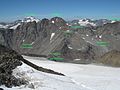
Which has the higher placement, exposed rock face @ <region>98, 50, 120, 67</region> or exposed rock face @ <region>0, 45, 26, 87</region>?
exposed rock face @ <region>0, 45, 26, 87</region>

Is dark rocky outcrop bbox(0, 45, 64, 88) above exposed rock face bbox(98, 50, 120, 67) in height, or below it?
above

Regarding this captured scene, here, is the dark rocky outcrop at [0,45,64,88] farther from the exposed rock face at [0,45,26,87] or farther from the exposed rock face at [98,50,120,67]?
the exposed rock face at [98,50,120,67]

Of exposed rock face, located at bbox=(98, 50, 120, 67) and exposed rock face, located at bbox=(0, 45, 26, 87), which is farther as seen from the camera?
exposed rock face, located at bbox=(98, 50, 120, 67)

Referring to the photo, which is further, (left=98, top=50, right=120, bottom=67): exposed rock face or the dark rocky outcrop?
(left=98, top=50, right=120, bottom=67): exposed rock face

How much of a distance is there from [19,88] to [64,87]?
3250 mm

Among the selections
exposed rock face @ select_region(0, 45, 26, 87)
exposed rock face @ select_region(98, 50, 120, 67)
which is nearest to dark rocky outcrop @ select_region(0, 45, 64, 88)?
exposed rock face @ select_region(0, 45, 26, 87)

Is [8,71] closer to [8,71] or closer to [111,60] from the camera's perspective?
[8,71]

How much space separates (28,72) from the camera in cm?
1875

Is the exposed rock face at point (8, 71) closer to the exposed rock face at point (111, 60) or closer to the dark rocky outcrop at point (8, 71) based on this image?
the dark rocky outcrop at point (8, 71)

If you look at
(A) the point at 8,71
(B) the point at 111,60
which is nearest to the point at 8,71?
(A) the point at 8,71

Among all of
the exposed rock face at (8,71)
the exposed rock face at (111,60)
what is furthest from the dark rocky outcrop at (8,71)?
the exposed rock face at (111,60)

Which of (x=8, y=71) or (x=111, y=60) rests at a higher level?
(x=8, y=71)

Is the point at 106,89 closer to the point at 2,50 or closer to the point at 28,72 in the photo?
the point at 28,72

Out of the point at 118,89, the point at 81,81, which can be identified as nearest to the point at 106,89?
the point at 118,89
